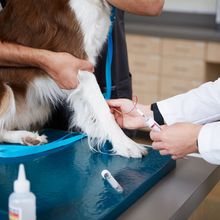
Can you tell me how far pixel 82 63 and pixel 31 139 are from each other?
0.31 meters

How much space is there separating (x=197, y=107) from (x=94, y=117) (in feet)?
1.41

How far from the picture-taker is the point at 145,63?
3697 mm

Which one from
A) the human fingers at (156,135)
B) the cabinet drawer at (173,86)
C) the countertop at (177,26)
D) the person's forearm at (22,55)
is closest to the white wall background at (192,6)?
the countertop at (177,26)

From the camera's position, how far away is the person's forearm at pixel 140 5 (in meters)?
1.62

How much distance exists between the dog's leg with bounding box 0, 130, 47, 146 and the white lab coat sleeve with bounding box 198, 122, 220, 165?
611 mm

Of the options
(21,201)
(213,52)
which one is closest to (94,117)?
(21,201)

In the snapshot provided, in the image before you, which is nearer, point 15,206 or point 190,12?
point 15,206

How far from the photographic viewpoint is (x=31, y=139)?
172 cm

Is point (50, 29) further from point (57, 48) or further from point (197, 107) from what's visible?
point (197, 107)

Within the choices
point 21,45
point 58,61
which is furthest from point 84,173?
point 21,45

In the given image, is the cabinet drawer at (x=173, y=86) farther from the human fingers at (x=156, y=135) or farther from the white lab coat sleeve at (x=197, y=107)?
the human fingers at (x=156, y=135)

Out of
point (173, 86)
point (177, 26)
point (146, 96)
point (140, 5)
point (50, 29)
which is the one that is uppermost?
point (140, 5)

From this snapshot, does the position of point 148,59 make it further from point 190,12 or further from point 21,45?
point 21,45

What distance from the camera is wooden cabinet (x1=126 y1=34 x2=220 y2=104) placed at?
3.48 metres
